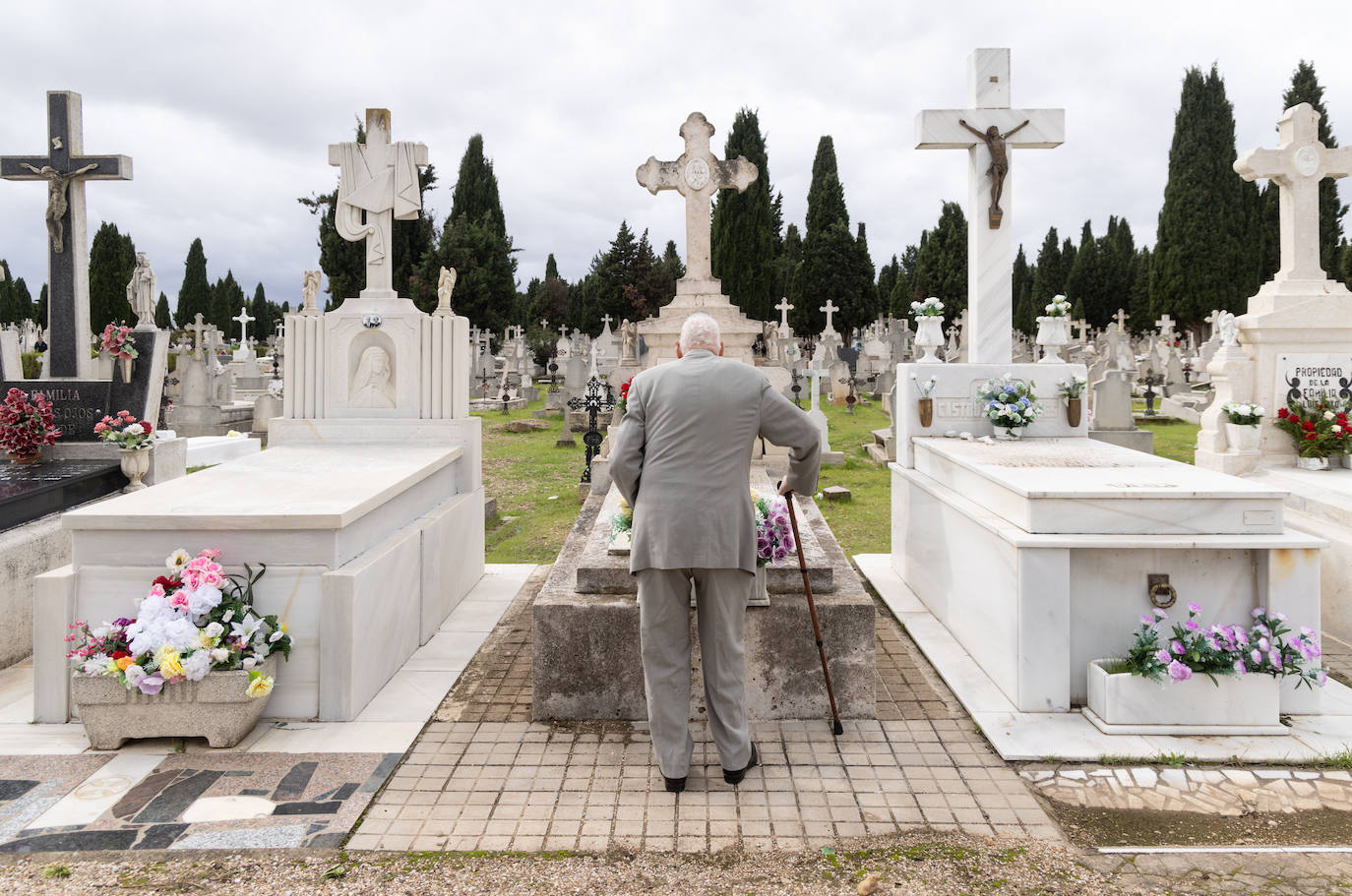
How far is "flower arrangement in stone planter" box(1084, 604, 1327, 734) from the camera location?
403 centimetres

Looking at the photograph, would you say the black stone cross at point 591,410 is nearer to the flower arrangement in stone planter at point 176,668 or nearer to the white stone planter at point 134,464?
the white stone planter at point 134,464

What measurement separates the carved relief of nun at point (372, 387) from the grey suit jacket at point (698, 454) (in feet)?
12.5

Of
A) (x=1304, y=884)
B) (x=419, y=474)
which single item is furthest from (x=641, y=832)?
(x=419, y=474)

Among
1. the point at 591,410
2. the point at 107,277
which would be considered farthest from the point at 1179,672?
the point at 107,277

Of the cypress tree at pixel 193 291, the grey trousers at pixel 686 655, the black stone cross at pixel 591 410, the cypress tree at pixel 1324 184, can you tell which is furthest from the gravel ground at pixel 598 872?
the cypress tree at pixel 193 291

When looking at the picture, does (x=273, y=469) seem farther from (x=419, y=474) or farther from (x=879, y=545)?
(x=879, y=545)

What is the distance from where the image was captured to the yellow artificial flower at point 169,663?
374 cm

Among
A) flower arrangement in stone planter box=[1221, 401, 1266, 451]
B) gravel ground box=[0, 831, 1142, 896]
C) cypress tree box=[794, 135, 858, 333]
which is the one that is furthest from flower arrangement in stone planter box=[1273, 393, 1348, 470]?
cypress tree box=[794, 135, 858, 333]

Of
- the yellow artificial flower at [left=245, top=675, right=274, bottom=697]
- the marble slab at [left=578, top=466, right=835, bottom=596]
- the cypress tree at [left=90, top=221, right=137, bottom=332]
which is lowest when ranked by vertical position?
the yellow artificial flower at [left=245, top=675, right=274, bottom=697]

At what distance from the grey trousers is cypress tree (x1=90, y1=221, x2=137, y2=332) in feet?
131

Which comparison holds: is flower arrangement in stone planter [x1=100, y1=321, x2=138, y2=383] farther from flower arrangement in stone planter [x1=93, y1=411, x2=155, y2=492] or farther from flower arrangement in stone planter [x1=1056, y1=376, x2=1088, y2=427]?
flower arrangement in stone planter [x1=1056, y1=376, x2=1088, y2=427]

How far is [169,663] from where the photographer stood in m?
3.74

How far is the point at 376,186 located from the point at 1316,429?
303 inches

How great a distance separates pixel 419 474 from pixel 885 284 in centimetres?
5393
